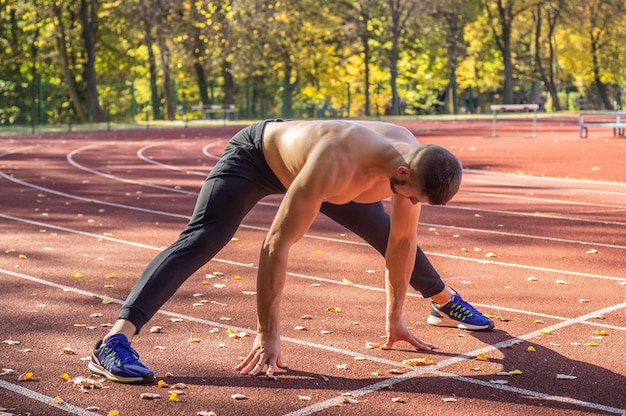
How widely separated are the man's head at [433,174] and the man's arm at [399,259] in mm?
734

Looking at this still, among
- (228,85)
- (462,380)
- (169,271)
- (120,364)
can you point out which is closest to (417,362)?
(462,380)

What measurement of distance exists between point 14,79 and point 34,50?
1.71 meters

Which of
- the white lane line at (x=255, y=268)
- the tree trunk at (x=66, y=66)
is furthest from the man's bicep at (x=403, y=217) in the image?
the tree trunk at (x=66, y=66)

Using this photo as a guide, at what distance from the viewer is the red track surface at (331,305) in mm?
4449

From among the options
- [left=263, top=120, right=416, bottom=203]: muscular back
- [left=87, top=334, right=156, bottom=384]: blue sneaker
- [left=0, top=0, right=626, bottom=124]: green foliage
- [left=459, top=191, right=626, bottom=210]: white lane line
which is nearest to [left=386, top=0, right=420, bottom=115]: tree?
[left=0, top=0, right=626, bottom=124]: green foliage

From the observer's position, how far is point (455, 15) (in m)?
55.2

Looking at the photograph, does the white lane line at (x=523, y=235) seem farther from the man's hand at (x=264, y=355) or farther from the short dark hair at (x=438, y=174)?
the short dark hair at (x=438, y=174)

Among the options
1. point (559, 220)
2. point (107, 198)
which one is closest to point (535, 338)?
point (559, 220)

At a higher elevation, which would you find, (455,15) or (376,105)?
(455,15)

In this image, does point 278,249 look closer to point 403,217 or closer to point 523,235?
point 403,217

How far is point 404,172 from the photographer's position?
4.17 meters

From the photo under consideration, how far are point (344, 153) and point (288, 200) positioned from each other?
13.1 inches

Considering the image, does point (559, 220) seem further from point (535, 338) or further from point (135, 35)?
point (135, 35)

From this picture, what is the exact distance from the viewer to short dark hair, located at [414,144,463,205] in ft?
13.3
